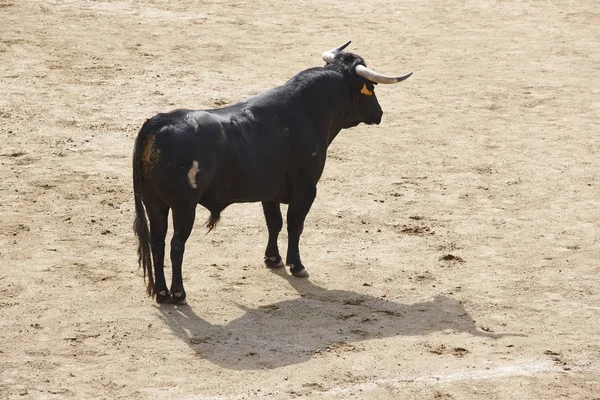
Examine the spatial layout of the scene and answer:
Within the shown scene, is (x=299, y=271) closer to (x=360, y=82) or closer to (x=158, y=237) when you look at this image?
(x=158, y=237)

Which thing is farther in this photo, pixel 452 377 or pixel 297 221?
pixel 297 221

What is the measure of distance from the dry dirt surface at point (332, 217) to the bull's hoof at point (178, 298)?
8 centimetres

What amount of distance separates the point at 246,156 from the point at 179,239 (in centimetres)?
94

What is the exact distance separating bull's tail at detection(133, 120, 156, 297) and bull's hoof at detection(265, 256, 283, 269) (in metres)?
1.45

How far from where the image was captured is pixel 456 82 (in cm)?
1691

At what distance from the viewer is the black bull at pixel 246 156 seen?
995cm

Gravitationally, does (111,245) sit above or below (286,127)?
below

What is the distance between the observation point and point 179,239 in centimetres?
1022

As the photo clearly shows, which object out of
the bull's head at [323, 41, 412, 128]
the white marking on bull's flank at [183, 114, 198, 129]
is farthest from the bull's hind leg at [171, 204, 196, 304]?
the bull's head at [323, 41, 412, 128]

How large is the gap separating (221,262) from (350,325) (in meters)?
1.75

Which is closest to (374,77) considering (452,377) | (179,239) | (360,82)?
(360,82)

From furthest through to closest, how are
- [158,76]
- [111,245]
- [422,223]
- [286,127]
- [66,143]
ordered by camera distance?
1. [158,76]
2. [66,143]
3. [422,223]
4. [111,245]
5. [286,127]

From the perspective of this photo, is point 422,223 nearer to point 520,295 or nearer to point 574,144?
point 520,295

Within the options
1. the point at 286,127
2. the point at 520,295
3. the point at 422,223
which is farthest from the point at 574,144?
the point at 286,127
